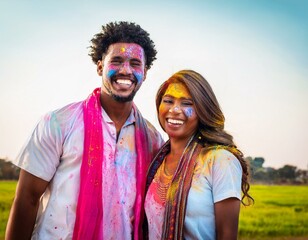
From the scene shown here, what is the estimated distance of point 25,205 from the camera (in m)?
3.74

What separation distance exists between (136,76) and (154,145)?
0.72 m

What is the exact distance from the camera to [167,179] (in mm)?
3656

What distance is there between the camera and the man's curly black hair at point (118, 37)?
4.13 meters

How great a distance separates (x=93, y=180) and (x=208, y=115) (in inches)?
43.8

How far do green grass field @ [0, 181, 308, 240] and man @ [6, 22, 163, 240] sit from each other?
5730mm

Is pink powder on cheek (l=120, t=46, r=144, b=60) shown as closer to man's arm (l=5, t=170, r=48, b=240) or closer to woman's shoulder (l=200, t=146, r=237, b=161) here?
woman's shoulder (l=200, t=146, r=237, b=161)

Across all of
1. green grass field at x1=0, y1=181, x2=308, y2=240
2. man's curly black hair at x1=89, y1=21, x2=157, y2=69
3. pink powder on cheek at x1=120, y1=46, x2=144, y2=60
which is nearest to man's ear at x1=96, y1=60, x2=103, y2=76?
man's curly black hair at x1=89, y1=21, x2=157, y2=69

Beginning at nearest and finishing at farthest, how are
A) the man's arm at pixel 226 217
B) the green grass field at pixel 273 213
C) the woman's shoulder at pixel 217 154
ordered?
the man's arm at pixel 226 217, the woman's shoulder at pixel 217 154, the green grass field at pixel 273 213

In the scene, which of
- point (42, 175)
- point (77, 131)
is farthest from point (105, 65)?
point (42, 175)

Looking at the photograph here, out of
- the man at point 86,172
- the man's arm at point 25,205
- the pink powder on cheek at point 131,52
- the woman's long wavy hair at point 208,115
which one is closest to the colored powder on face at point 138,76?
the man at point 86,172

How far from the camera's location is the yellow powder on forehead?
3.66 metres

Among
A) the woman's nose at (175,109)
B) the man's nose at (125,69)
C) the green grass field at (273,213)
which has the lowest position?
the green grass field at (273,213)

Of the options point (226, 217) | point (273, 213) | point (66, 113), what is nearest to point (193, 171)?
point (226, 217)

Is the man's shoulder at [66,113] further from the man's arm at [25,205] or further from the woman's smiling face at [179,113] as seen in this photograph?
the woman's smiling face at [179,113]
